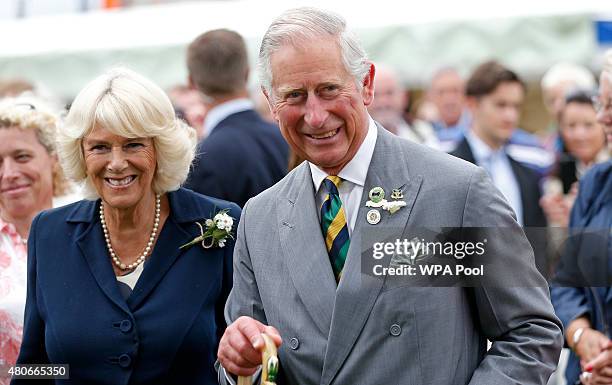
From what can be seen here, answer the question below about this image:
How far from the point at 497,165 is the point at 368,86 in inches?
161

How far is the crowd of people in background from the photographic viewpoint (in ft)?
14.7

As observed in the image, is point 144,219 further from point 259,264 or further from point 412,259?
point 412,259

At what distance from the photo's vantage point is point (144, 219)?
184 inches

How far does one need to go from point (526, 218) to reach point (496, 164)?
49 cm

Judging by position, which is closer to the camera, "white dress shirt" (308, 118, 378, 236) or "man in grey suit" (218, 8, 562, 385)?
"man in grey suit" (218, 8, 562, 385)

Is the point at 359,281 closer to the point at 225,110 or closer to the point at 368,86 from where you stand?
the point at 368,86

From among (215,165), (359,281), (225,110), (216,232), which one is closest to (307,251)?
(359,281)

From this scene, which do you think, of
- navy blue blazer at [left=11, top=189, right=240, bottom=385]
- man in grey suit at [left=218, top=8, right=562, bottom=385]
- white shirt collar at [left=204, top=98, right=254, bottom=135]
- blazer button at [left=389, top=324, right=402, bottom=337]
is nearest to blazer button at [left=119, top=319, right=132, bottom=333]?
navy blue blazer at [left=11, top=189, right=240, bottom=385]

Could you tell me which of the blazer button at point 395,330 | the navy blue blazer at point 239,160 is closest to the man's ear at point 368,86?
the blazer button at point 395,330

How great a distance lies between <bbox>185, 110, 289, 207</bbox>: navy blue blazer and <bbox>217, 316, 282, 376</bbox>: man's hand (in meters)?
2.91

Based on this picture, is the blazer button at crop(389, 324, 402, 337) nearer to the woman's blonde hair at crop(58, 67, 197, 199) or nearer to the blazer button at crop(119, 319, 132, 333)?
the blazer button at crop(119, 319, 132, 333)

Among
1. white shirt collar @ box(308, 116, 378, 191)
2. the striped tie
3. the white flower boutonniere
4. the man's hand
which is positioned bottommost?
the man's hand

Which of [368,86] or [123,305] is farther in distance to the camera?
[123,305]

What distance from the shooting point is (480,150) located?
24.8ft
